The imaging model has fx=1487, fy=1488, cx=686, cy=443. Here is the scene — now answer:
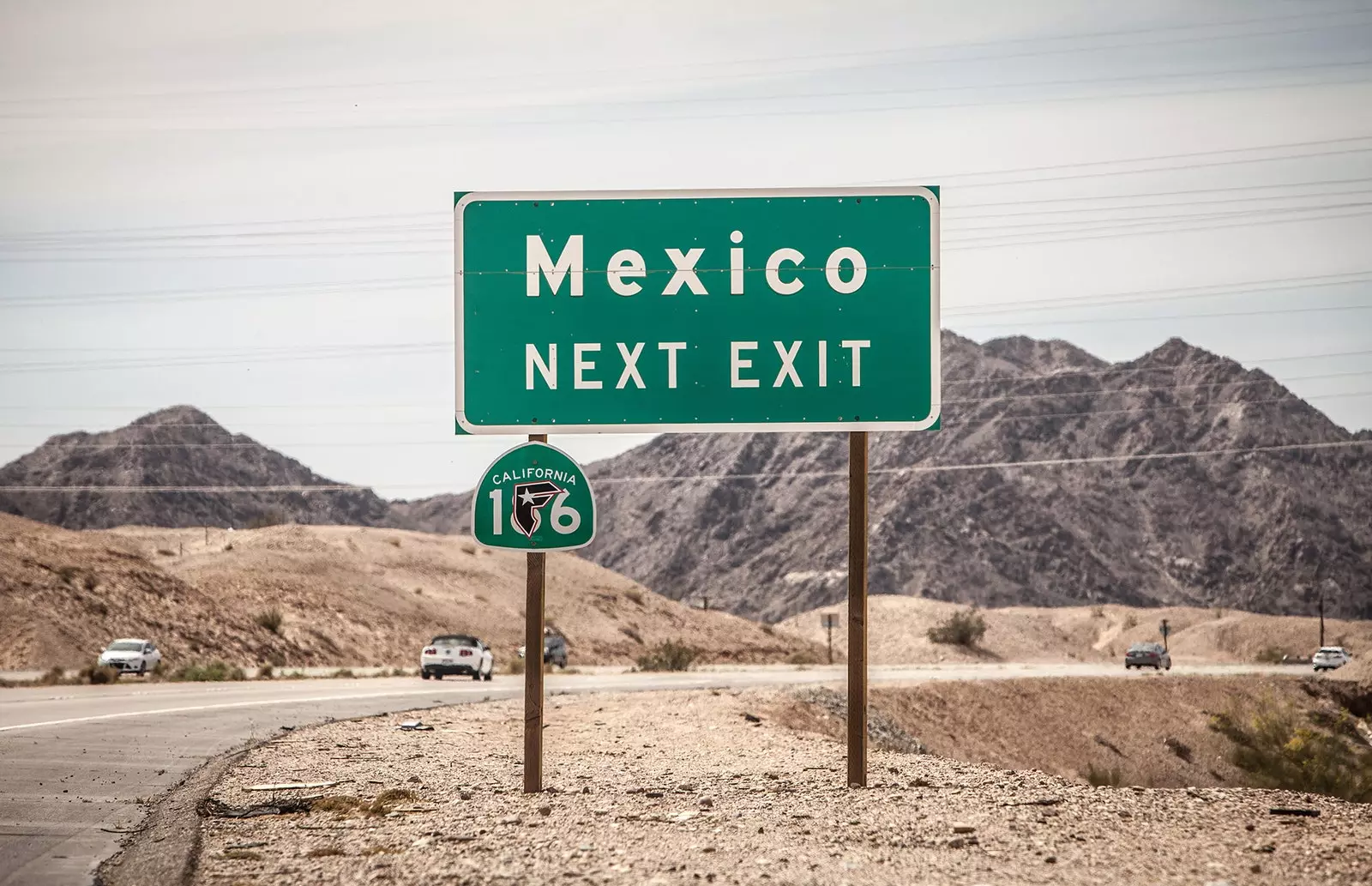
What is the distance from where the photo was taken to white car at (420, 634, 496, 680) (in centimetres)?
4325

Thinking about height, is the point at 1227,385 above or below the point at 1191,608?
above

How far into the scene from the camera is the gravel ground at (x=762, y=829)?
28.5 ft

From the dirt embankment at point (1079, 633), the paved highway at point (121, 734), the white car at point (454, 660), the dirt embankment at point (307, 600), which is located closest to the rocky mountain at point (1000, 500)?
the dirt embankment at point (1079, 633)

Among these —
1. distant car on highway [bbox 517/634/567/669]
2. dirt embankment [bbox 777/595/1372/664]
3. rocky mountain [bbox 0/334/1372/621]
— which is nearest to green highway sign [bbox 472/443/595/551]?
distant car on highway [bbox 517/634/567/669]

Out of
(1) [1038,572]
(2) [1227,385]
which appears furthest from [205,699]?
(2) [1227,385]

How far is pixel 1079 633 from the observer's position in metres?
109

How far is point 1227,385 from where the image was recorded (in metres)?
156

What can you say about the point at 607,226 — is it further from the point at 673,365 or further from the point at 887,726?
the point at 887,726

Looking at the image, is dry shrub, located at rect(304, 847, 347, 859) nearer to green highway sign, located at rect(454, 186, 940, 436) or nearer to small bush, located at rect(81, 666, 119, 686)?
green highway sign, located at rect(454, 186, 940, 436)

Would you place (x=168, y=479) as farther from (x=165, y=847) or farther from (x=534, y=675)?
(x=165, y=847)

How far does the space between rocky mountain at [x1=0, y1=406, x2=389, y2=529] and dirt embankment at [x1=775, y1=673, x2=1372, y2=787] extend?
88977 mm

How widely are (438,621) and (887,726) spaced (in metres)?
53.4

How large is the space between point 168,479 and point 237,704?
406 ft

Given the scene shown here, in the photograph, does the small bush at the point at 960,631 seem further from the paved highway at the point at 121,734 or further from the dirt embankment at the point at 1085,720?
the paved highway at the point at 121,734
